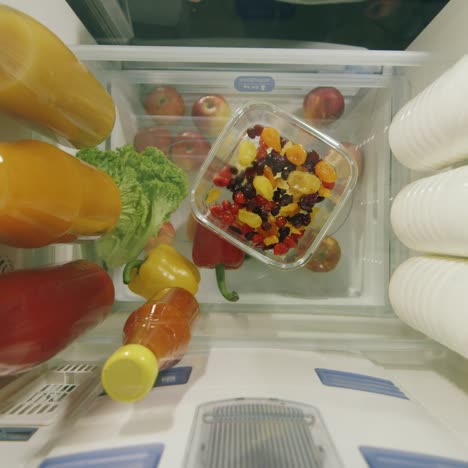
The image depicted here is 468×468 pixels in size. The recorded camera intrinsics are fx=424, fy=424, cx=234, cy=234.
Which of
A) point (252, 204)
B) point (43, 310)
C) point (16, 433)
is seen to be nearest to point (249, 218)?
point (252, 204)

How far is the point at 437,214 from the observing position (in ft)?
2.41

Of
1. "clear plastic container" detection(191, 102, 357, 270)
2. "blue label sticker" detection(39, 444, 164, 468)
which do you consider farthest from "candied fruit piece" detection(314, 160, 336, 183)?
"blue label sticker" detection(39, 444, 164, 468)

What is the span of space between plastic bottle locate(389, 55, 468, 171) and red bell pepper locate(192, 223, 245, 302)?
0.44 metres

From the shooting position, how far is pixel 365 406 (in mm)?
615

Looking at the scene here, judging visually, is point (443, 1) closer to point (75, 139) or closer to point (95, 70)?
point (95, 70)

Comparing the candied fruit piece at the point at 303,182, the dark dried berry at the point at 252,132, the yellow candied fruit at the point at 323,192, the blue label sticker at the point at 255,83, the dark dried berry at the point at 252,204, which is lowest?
the dark dried berry at the point at 252,204

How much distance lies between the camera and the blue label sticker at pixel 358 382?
2.24 ft

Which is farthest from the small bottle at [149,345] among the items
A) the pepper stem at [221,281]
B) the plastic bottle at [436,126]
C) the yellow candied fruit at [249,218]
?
the plastic bottle at [436,126]

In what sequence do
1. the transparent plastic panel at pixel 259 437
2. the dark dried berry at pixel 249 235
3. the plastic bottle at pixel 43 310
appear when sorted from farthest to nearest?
the dark dried berry at pixel 249 235 → the plastic bottle at pixel 43 310 → the transparent plastic panel at pixel 259 437

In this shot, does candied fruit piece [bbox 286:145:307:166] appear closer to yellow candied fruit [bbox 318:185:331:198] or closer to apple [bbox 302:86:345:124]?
yellow candied fruit [bbox 318:185:331:198]

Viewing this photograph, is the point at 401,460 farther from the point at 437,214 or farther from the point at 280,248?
the point at 280,248

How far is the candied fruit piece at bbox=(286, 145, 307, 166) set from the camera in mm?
968

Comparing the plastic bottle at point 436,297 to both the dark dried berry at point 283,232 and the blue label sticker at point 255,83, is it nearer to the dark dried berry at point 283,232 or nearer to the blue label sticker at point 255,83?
the dark dried berry at point 283,232

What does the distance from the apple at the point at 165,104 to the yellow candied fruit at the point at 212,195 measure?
0.83 feet
